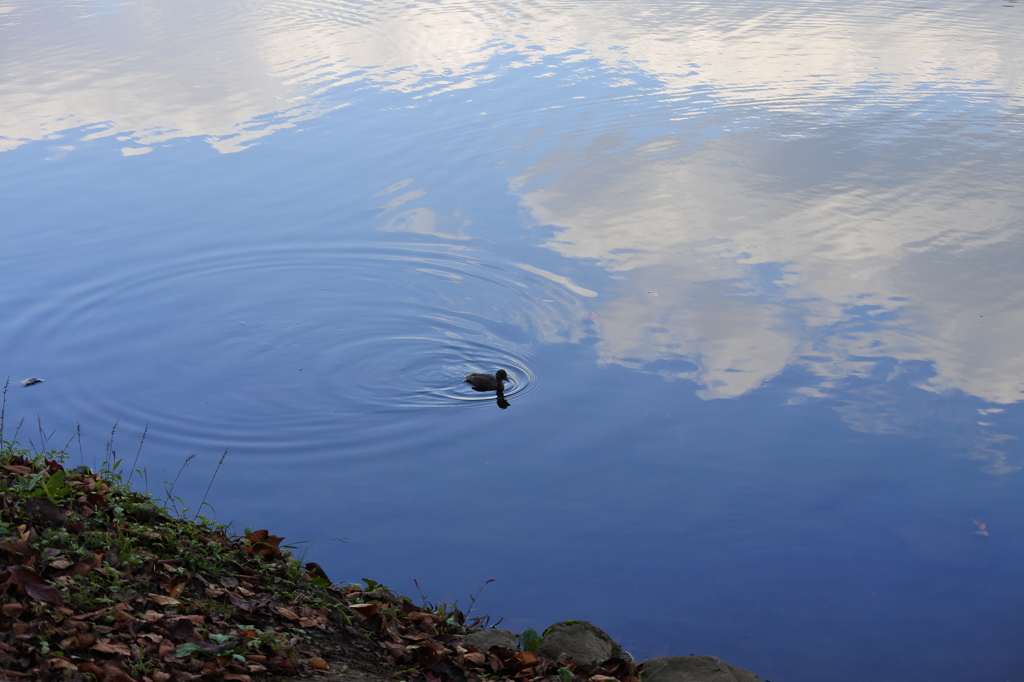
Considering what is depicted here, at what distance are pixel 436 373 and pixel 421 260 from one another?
283 centimetres

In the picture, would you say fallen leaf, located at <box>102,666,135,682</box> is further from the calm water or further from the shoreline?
the calm water

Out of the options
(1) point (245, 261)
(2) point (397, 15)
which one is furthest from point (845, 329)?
(2) point (397, 15)

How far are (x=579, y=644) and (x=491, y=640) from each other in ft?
1.80

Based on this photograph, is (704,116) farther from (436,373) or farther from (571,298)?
(436,373)

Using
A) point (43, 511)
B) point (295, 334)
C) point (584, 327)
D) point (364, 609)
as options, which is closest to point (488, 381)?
point (584, 327)

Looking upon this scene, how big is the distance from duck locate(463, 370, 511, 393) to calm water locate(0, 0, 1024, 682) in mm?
252

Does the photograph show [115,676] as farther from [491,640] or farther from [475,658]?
[491,640]

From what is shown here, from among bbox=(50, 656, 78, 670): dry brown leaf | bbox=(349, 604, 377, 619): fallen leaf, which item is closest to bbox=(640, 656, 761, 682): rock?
bbox=(349, 604, 377, 619): fallen leaf

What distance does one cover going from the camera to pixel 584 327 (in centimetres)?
1034

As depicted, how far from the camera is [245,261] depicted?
1205 cm

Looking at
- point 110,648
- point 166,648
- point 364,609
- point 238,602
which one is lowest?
point 364,609

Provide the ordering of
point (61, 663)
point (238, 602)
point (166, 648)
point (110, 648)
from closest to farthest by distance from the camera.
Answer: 1. point (61, 663)
2. point (110, 648)
3. point (166, 648)
4. point (238, 602)

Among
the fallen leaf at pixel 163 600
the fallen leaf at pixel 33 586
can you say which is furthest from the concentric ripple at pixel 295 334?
the fallen leaf at pixel 33 586

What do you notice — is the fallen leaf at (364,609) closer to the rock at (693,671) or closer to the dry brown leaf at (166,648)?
the dry brown leaf at (166,648)
